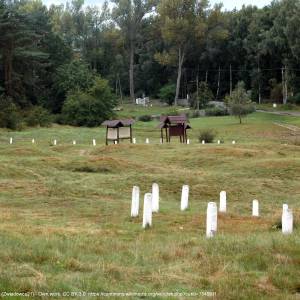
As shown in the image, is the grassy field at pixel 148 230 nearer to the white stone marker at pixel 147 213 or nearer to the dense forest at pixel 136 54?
the white stone marker at pixel 147 213

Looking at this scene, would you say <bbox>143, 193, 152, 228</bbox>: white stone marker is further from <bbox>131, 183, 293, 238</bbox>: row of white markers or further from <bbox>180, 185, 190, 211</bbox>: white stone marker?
<bbox>180, 185, 190, 211</bbox>: white stone marker

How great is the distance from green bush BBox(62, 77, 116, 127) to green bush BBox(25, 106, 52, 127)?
336 centimetres

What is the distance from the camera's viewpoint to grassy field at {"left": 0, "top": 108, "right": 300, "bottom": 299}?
8.12 meters

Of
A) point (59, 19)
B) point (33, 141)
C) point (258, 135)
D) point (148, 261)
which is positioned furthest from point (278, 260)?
point (59, 19)

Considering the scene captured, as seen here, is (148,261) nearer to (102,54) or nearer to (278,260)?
(278,260)

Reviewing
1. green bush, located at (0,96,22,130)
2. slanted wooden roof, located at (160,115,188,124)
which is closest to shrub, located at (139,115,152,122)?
green bush, located at (0,96,22,130)

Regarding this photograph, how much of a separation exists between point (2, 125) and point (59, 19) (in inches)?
2336

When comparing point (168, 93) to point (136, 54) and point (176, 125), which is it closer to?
point (136, 54)

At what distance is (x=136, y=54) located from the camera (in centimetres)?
11912

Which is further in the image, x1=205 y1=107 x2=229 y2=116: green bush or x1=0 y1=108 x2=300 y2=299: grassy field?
x1=205 y1=107 x2=229 y2=116: green bush

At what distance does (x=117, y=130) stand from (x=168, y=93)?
2376 inches

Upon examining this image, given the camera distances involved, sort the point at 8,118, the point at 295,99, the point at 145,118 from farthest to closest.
A: the point at 295,99 → the point at 145,118 → the point at 8,118

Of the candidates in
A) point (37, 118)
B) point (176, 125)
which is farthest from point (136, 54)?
point (176, 125)

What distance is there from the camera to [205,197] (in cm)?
2342
